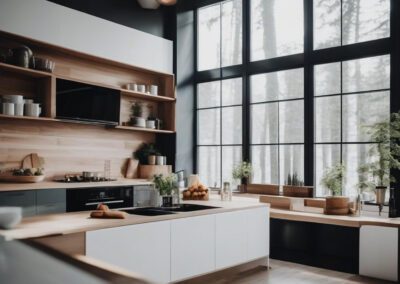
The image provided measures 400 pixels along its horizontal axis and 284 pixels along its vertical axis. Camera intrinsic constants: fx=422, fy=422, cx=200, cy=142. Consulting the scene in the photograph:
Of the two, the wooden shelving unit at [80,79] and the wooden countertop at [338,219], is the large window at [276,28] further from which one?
the wooden countertop at [338,219]

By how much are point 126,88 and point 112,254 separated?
351 centimetres

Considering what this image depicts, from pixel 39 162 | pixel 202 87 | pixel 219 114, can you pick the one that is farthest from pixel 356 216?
pixel 39 162

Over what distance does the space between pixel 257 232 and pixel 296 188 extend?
1121 mm

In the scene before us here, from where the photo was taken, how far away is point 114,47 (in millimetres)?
5789

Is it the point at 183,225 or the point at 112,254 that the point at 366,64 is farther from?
the point at 112,254

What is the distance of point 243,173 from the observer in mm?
5938

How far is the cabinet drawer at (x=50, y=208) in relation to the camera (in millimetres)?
4293

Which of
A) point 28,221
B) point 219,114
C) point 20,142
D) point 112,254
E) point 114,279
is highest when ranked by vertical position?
point 219,114

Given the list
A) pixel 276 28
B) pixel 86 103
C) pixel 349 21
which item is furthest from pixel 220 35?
pixel 86 103

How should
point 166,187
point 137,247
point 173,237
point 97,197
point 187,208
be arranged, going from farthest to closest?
point 97,197 → point 187,208 → point 166,187 → point 173,237 → point 137,247

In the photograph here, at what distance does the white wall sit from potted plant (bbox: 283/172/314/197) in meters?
2.57

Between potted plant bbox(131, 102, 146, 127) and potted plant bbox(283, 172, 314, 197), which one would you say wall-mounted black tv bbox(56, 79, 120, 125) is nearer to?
potted plant bbox(131, 102, 146, 127)

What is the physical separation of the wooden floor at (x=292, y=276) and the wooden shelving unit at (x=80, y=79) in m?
2.60

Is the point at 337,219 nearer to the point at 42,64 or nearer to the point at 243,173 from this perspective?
the point at 243,173
